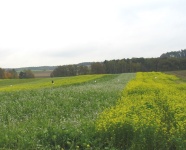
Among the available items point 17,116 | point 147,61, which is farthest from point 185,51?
point 17,116

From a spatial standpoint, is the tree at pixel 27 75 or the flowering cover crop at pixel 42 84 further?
the tree at pixel 27 75

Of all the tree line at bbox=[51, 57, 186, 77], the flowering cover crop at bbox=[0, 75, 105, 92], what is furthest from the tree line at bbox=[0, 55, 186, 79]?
the flowering cover crop at bbox=[0, 75, 105, 92]

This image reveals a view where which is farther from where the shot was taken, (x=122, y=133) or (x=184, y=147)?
(x=122, y=133)

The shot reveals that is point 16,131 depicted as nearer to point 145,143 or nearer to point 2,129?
point 2,129

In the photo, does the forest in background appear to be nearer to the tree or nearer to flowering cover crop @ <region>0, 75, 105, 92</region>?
the tree

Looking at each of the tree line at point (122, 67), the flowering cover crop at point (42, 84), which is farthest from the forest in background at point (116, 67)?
the flowering cover crop at point (42, 84)

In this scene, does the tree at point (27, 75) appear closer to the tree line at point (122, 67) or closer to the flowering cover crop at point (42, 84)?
the tree line at point (122, 67)

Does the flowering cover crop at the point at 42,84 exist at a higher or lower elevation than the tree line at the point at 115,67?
lower

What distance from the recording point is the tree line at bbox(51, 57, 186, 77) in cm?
11475

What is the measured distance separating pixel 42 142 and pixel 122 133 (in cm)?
209

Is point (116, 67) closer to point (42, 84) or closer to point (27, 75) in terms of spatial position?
point (27, 75)

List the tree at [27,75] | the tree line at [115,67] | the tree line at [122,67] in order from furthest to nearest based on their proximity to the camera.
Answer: the tree at [27,75]
the tree line at [115,67]
the tree line at [122,67]

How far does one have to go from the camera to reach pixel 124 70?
120 m

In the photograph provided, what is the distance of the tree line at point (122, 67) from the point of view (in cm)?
11475
